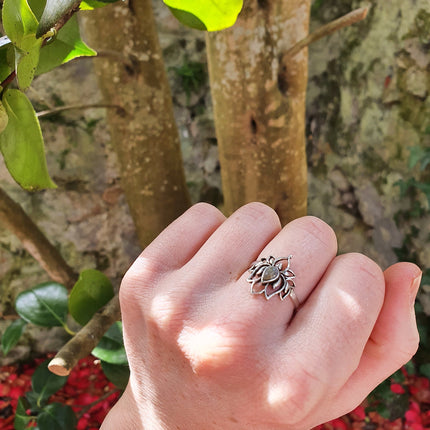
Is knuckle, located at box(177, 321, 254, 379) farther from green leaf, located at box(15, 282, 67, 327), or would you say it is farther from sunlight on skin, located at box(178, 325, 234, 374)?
green leaf, located at box(15, 282, 67, 327)

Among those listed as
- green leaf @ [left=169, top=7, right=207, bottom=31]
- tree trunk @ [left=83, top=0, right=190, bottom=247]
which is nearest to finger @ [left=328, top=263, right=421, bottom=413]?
green leaf @ [left=169, top=7, right=207, bottom=31]

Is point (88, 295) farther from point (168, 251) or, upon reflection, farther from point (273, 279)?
point (273, 279)

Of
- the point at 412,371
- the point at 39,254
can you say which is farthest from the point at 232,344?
the point at 412,371

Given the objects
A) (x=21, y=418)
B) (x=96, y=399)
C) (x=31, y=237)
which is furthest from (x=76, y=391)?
(x=31, y=237)

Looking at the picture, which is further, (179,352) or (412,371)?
(412,371)

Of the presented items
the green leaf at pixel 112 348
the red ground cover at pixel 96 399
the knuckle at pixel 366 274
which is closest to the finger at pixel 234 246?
the knuckle at pixel 366 274

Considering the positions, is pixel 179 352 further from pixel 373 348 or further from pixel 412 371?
pixel 412 371
